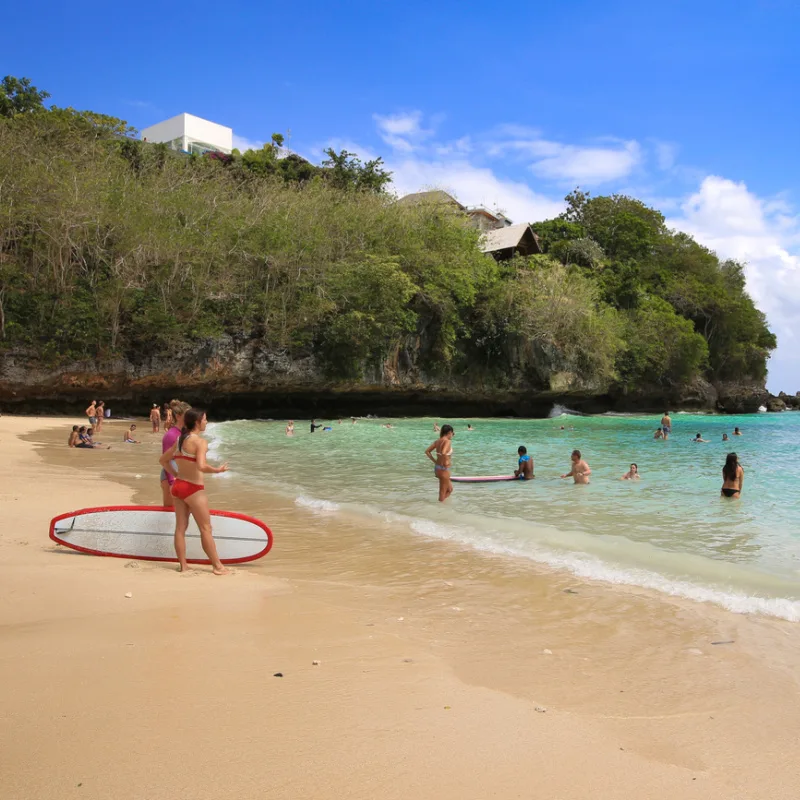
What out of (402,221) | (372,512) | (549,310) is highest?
(402,221)

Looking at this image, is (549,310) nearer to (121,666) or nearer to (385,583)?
(385,583)

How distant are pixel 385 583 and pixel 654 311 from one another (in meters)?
42.9

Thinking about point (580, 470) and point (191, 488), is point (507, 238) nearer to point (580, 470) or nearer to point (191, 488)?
point (580, 470)

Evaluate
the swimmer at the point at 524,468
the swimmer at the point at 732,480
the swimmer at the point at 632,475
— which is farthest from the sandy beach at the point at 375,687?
the swimmer at the point at 632,475

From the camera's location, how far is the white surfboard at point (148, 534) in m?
5.78

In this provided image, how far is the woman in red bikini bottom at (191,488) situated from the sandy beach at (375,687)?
31 cm

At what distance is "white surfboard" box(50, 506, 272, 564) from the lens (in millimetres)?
5777

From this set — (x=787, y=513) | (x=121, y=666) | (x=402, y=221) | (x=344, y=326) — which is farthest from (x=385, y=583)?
(x=402, y=221)

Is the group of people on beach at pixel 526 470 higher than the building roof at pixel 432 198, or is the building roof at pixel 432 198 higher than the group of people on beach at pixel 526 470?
the building roof at pixel 432 198

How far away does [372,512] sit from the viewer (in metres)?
9.03

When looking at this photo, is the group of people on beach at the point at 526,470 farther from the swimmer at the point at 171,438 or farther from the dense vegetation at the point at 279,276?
the dense vegetation at the point at 279,276

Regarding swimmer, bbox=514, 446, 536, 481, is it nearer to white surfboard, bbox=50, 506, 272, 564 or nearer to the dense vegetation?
white surfboard, bbox=50, 506, 272, 564

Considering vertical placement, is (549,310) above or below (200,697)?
above

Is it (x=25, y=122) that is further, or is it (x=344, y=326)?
(x=344, y=326)
